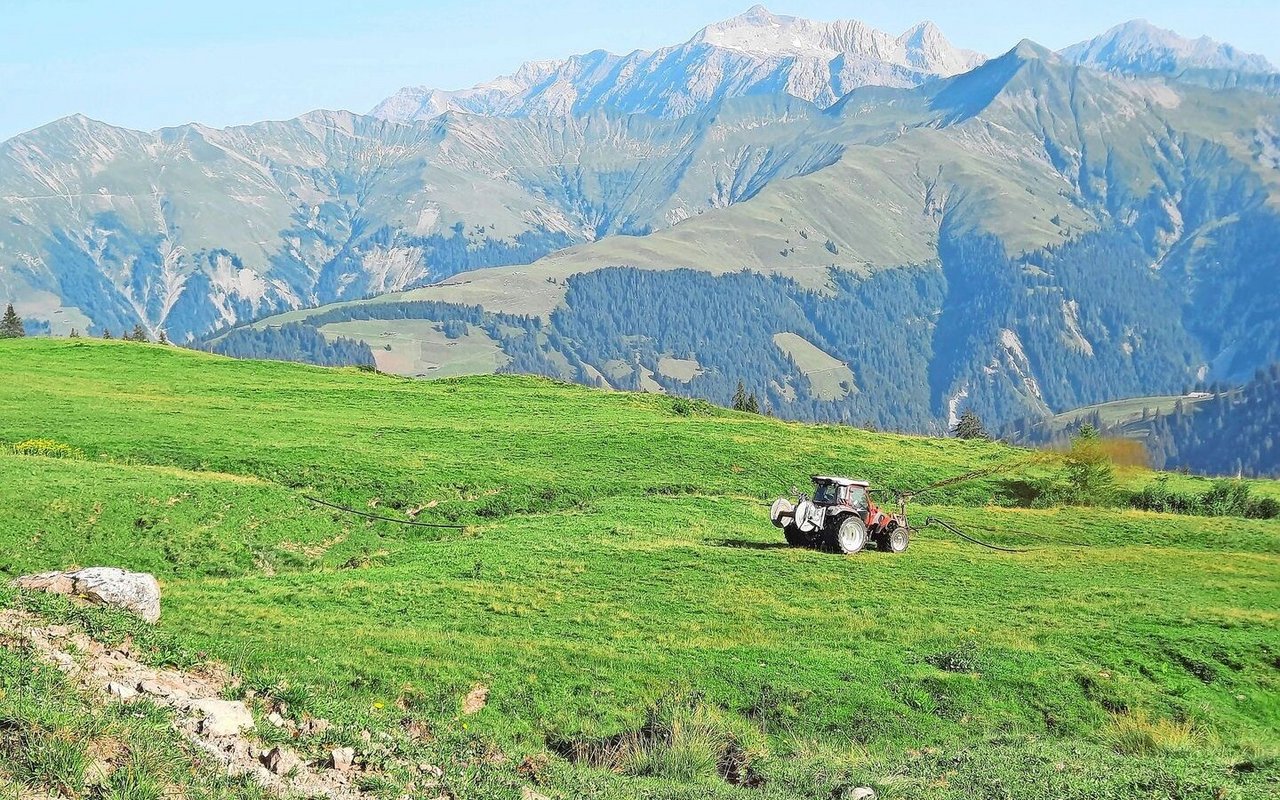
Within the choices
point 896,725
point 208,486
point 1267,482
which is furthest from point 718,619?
point 1267,482

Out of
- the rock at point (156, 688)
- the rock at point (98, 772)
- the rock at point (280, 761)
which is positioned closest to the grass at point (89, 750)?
the rock at point (98, 772)

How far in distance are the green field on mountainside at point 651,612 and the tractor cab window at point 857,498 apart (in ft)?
5.87

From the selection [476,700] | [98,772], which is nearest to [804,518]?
[476,700]

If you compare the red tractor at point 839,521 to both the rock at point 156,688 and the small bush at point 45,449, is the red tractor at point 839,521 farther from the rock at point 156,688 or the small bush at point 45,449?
the small bush at point 45,449

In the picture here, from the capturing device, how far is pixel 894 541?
3391 centimetres

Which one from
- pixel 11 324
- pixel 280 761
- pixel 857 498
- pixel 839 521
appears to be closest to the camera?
pixel 280 761

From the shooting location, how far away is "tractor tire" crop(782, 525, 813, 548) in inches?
1316

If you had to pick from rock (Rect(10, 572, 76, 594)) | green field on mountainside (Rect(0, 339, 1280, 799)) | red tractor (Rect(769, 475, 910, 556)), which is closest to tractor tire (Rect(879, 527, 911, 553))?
red tractor (Rect(769, 475, 910, 556))

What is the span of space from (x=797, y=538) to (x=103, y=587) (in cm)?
2130

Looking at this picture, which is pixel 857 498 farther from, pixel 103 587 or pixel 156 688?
pixel 156 688

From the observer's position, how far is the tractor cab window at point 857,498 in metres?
33.3

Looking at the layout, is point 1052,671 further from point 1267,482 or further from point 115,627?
point 1267,482

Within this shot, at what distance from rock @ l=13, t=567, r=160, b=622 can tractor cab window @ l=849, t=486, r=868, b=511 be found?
21348 millimetres

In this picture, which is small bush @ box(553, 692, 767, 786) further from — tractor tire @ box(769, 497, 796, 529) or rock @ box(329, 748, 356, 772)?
tractor tire @ box(769, 497, 796, 529)
